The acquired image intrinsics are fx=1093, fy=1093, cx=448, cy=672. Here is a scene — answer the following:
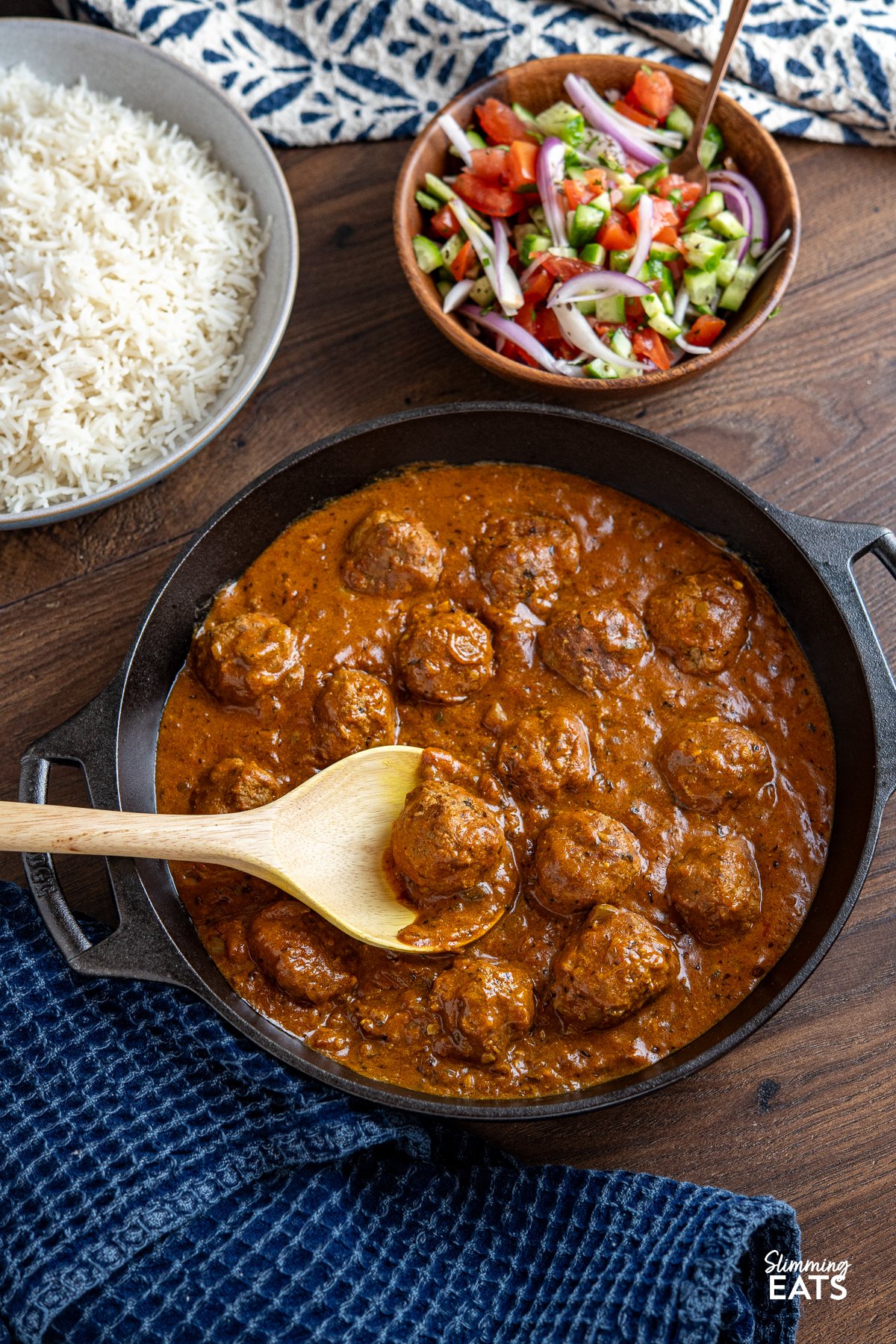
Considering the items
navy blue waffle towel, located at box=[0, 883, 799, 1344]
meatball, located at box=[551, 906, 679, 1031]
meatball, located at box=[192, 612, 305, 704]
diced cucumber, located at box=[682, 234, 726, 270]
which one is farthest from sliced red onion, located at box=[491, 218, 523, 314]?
navy blue waffle towel, located at box=[0, 883, 799, 1344]

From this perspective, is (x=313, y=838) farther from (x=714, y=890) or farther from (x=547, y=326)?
(x=547, y=326)

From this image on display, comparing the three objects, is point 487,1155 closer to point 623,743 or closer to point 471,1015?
point 471,1015

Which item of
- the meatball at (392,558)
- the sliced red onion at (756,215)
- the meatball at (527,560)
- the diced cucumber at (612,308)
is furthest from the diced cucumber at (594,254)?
the meatball at (392,558)

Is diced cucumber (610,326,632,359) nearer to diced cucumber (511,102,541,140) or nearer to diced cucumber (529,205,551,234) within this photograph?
diced cucumber (529,205,551,234)

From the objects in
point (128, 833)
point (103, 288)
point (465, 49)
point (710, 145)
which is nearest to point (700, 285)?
point (710, 145)

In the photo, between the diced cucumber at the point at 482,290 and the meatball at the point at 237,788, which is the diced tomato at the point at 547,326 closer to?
the diced cucumber at the point at 482,290
